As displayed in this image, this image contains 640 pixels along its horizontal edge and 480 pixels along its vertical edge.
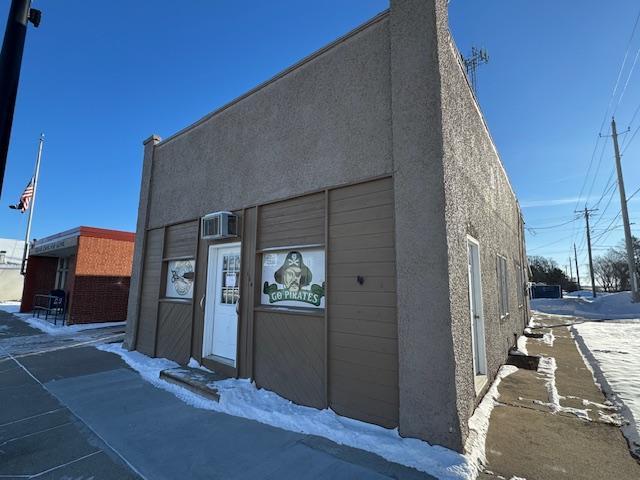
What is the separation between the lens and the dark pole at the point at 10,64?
2.83 m

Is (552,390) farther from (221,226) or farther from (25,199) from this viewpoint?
(25,199)

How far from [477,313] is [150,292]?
22.7 ft

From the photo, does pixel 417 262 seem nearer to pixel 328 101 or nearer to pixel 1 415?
pixel 328 101

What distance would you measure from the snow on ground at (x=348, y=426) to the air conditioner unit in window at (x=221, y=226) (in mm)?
→ 2343

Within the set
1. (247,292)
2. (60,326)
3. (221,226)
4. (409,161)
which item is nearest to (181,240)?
(221,226)

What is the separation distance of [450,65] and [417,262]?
2543mm

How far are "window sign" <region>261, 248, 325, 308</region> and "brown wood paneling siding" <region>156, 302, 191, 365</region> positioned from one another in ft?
7.51

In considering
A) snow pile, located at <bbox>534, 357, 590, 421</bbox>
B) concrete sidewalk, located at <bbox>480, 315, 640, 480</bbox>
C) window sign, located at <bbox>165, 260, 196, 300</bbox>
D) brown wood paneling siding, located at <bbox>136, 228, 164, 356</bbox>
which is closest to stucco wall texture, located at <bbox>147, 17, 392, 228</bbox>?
window sign, located at <bbox>165, 260, 196, 300</bbox>

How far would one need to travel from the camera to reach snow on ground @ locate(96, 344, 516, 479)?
9.64ft

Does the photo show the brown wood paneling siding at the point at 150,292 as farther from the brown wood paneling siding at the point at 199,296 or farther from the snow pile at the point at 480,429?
the snow pile at the point at 480,429

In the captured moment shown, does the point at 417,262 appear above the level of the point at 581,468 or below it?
above

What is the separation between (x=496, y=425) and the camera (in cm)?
382

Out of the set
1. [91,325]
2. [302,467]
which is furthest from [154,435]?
[91,325]

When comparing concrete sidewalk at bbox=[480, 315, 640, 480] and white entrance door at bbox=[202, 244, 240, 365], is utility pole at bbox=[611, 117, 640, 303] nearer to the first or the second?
concrete sidewalk at bbox=[480, 315, 640, 480]
